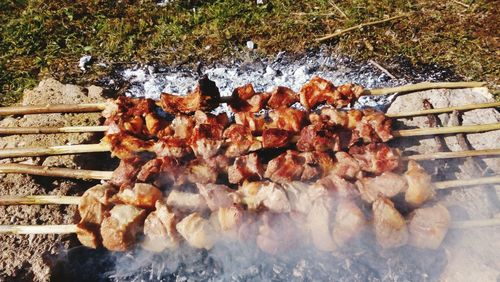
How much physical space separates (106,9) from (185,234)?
4326mm

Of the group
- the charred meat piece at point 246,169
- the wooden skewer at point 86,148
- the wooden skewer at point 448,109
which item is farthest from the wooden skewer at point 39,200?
the wooden skewer at point 448,109

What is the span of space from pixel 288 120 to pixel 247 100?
440 mm

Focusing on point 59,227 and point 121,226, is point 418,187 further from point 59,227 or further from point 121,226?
point 59,227

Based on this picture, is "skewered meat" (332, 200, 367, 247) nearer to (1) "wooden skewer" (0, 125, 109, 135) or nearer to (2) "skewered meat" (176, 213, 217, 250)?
(2) "skewered meat" (176, 213, 217, 250)

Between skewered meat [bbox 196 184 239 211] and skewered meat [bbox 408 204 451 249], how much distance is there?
1407 mm

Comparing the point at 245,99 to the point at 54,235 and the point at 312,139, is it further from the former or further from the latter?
the point at 54,235

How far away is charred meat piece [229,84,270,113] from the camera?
4.18m

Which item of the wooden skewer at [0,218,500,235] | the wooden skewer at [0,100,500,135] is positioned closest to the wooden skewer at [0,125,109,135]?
the wooden skewer at [0,100,500,135]

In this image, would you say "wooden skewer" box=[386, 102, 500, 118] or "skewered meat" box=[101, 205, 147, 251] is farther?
"wooden skewer" box=[386, 102, 500, 118]

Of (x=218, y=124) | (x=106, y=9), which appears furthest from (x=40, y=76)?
(x=218, y=124)

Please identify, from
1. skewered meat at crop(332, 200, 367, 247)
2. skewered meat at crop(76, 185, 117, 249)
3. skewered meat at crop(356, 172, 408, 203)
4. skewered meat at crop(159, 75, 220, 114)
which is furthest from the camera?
skewered meat at crop(159, 75, 220, 114)

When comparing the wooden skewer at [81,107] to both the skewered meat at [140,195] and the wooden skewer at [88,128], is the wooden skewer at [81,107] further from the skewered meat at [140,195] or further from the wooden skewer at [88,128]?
the skewered meat at [140,195]

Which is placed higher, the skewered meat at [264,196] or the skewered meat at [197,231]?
the skewered meat at [264,196]

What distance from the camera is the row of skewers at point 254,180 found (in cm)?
351
